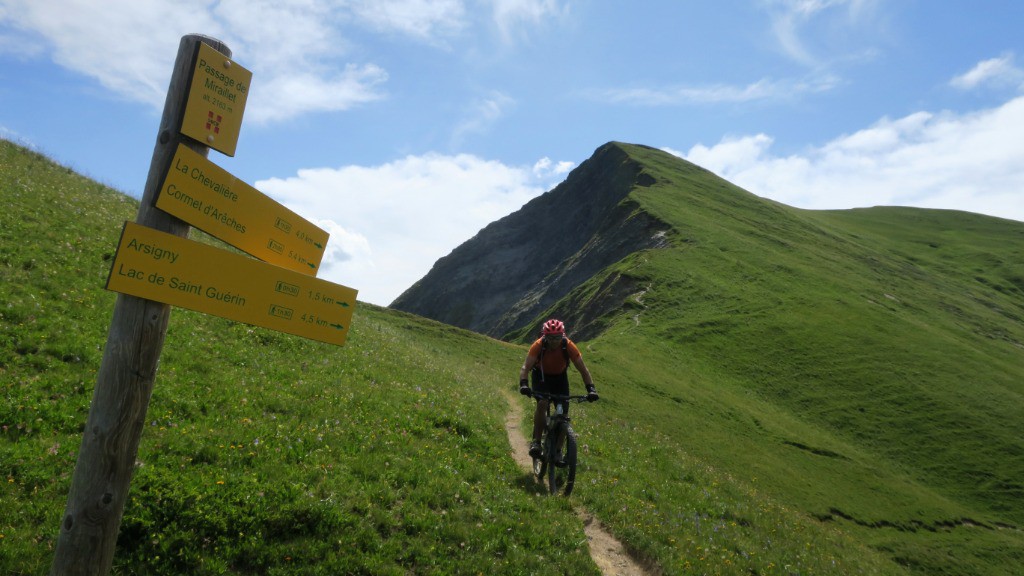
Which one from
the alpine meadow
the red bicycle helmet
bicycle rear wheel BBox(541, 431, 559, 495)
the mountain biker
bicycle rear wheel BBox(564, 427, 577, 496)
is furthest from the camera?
the mountain biker

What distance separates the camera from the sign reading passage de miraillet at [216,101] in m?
5.21

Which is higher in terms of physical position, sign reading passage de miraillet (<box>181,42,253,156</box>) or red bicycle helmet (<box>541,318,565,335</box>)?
sign reading passage de miraillet (<box>181,42,253,156</box>)

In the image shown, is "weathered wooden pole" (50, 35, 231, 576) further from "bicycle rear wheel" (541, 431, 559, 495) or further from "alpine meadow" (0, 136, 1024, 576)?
"bicycle rear wheel" (541, 431, 559, 495)

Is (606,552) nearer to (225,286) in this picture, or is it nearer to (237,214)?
(225,286)

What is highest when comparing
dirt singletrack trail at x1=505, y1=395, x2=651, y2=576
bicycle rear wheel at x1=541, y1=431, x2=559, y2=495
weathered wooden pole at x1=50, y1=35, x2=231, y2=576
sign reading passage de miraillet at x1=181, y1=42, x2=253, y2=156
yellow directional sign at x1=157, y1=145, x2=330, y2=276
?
sign reading passage de miraillet at x1=181, y1=42, x2=253, y2=156

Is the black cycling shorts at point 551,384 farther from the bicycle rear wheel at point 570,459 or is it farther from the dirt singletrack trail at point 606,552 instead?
the dirt singletrack trail at point 606,552

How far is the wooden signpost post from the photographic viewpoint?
5004 mm

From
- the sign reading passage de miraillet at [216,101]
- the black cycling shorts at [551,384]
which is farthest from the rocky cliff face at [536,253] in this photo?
the sign reading passage de miraillet at [216,101]

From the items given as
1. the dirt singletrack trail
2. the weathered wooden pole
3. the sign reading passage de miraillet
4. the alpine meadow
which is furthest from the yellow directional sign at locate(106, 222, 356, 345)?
the dirt singletrack trail

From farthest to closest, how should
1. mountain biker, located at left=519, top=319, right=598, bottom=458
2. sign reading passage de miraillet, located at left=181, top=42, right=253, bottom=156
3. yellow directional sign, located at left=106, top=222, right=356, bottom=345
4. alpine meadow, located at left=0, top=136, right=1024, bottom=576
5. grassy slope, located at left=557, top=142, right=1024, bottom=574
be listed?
grassy slope, located at left=557, top=142, right=1024, bottom=574
mountain biker, located at left=519, top=319, right=598, bottom=458
alpine meadow, located at left=0, top=136, right=1024, bottom=576
sign reading passage de miraillet, located at left=181, top=42, right=253, bottom=156
yellow directional sign, located at left=106, top=222, right=356, bottom=345

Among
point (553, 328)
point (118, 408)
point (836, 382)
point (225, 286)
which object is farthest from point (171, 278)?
point (836, 382)

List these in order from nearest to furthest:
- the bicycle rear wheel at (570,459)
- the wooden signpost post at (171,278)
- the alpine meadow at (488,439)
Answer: the wooden signpost post at (171,278), the alpine meadow at (488,439), the bicycle rear wheel at (570,459)

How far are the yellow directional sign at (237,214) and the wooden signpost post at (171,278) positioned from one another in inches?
0.4

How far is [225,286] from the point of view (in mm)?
5254
